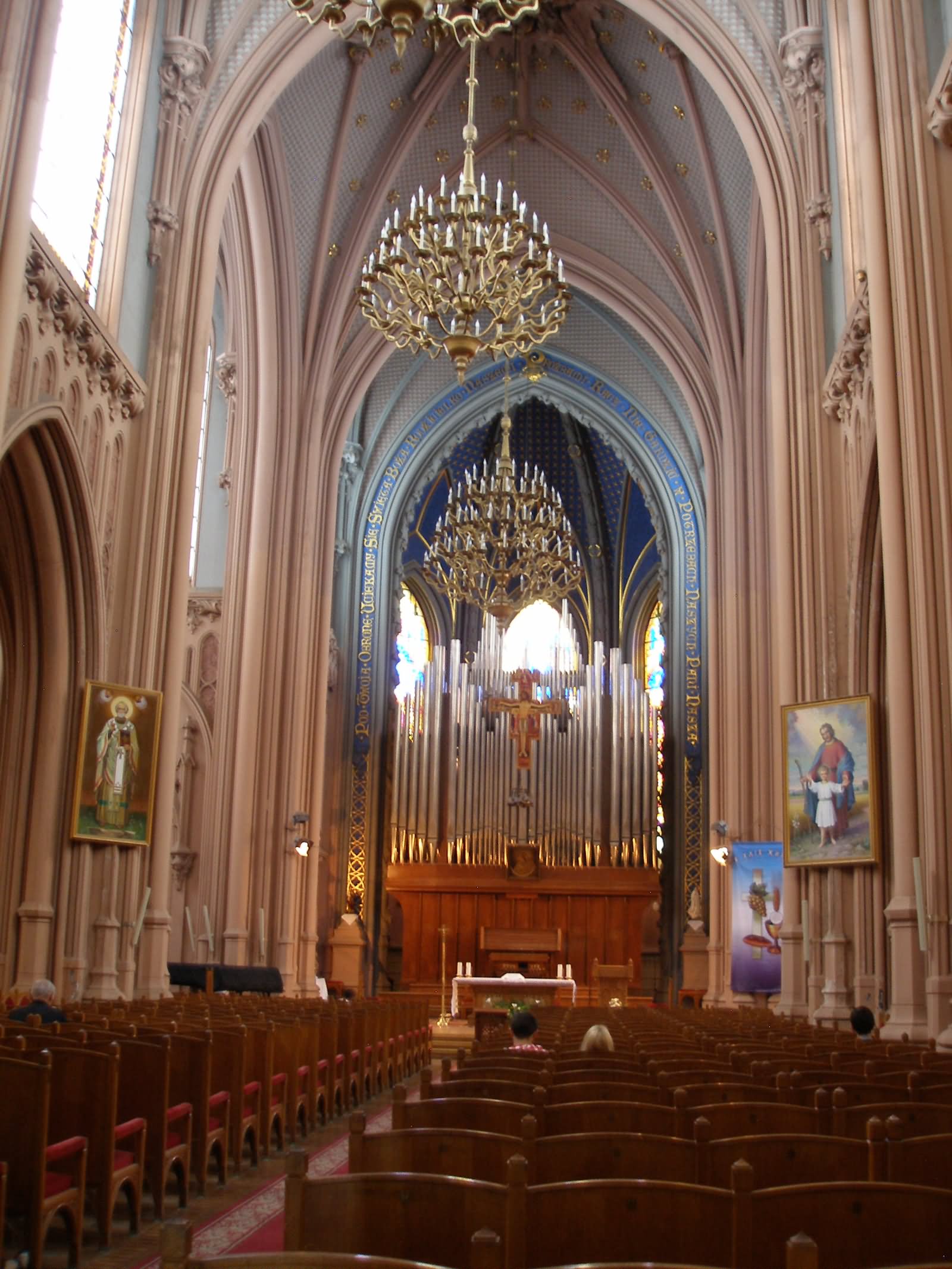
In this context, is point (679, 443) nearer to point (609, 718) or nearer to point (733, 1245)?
point (609, 718)

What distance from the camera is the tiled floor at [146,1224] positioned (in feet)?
16.6

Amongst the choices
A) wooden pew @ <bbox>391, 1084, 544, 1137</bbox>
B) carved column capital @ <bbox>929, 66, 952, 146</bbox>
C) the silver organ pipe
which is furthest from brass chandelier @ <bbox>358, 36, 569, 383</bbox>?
the silver organ pipe

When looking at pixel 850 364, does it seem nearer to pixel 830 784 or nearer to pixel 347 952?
pixel 830 784

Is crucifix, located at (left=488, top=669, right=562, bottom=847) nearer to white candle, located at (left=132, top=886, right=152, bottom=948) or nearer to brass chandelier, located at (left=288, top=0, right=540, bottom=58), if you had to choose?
white candle, located at (left=132, top=886, right=152, bottom=948)

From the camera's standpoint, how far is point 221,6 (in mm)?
16922

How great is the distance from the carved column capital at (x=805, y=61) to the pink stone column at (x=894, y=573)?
376 cm

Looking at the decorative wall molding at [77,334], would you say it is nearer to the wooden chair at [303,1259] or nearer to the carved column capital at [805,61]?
the carved column capital at [805,61]

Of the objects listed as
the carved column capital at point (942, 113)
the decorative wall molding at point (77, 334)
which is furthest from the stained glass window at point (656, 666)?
the carved column capital at point (942, 113)

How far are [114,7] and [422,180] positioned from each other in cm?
890

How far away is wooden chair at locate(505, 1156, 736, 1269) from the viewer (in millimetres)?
2766

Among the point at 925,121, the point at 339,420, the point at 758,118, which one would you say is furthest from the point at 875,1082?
the point at 339,420

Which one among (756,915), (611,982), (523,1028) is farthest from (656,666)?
(523,1028)

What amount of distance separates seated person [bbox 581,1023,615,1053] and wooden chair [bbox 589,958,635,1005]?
1727 cm

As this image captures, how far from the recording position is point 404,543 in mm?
28828
